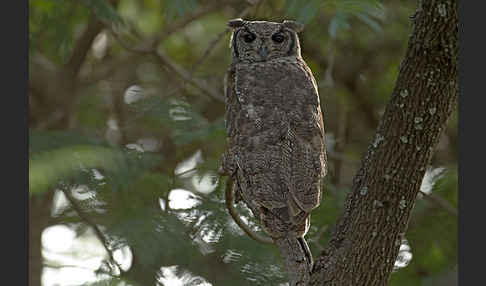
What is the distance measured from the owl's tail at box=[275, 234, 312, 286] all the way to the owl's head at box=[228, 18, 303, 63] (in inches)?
30.4

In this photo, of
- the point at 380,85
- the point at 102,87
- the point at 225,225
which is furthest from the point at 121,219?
the point at 380,85

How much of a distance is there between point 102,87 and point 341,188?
7.20 feet

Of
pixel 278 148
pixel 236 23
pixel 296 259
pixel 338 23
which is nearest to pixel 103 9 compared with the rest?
pixel 236 23

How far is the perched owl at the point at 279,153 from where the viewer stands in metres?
2.61

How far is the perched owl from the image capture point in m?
2.61

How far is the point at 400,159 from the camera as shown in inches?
102

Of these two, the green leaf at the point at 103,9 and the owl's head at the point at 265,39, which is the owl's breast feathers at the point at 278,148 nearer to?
the owl's head at the point at 265,39

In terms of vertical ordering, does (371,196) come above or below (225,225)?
above

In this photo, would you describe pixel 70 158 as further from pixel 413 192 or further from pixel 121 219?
pixel 413 192

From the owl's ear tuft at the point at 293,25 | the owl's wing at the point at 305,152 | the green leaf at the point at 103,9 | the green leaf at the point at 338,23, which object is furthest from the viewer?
the green leaf at the point at 103,9

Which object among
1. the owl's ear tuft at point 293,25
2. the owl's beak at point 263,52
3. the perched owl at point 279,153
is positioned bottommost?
the perched owl at point 279,153

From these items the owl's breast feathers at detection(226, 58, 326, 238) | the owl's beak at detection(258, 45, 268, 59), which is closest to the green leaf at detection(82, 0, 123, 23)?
the owl's beak at detection(258, 45, 268, 59)

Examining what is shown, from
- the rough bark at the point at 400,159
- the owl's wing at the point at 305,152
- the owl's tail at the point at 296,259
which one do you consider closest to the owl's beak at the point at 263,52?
the owl's wing at the point at 305,152

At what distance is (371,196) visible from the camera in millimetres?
2602
